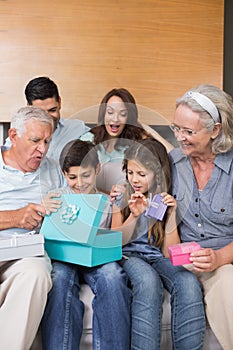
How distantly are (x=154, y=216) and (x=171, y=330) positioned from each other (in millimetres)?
351

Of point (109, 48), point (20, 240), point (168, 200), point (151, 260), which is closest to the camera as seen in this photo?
point (20, 240)

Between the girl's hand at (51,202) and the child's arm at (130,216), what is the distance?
0.18m

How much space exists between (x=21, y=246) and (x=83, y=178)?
28cm

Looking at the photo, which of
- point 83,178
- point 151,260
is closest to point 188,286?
point 151,260

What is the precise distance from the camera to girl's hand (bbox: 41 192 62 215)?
158cm

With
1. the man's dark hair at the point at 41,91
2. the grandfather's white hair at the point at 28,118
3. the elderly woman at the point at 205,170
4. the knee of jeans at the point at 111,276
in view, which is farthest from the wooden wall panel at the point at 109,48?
the knee of jeans at the point at 111,276

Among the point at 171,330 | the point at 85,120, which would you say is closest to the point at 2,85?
the point at 85,120

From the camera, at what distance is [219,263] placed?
5.23 ft

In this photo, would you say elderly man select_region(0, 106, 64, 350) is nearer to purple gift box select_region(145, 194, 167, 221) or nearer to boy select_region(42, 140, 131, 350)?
boy select_region(42, 140, 131, 350)

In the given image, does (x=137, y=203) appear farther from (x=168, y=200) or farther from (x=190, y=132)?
(x=190, y=132)

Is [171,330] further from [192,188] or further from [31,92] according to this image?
[31,92]

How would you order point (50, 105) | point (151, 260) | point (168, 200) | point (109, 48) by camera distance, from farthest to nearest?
point (109, 48) → point (50, 105) → point (151, 260) → point (168, 200)

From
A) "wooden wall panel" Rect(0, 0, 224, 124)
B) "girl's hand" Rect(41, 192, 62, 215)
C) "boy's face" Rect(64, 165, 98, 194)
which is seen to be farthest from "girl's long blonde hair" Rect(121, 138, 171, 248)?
"wooden wall panel" Rect(0, 0, 224, 124)

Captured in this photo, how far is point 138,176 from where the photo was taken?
1.58 metres
